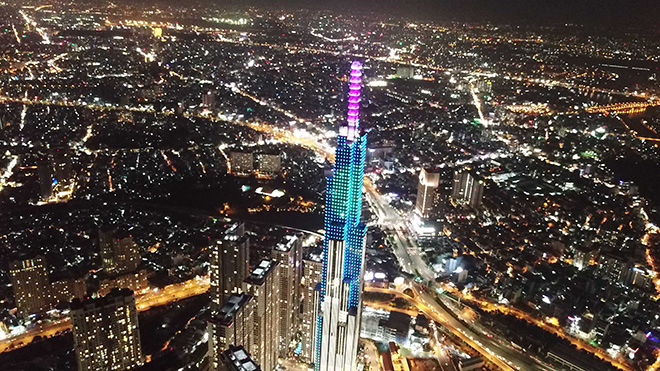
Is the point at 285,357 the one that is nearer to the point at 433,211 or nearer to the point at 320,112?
the point at 433,211

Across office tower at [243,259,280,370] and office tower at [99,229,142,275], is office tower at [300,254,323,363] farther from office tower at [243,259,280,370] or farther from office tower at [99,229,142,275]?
office tower at [99,229,142,275]

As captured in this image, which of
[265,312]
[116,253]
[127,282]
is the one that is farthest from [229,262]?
[116,253]

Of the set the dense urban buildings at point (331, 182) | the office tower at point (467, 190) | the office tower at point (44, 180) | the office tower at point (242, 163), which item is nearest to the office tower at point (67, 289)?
the dense urban buildings at point (331, 182)

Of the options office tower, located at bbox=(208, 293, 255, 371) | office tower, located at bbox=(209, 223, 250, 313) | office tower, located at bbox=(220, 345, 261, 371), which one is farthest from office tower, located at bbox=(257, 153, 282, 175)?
office tower, located at bbox=(220, 345, 261, 371)

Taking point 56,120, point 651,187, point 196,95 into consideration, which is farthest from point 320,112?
point 651,187

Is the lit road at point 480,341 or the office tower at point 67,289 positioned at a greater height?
the office tower at point 67,289

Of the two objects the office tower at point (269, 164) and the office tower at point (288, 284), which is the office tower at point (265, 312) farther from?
the office tower at point (269, 164)
